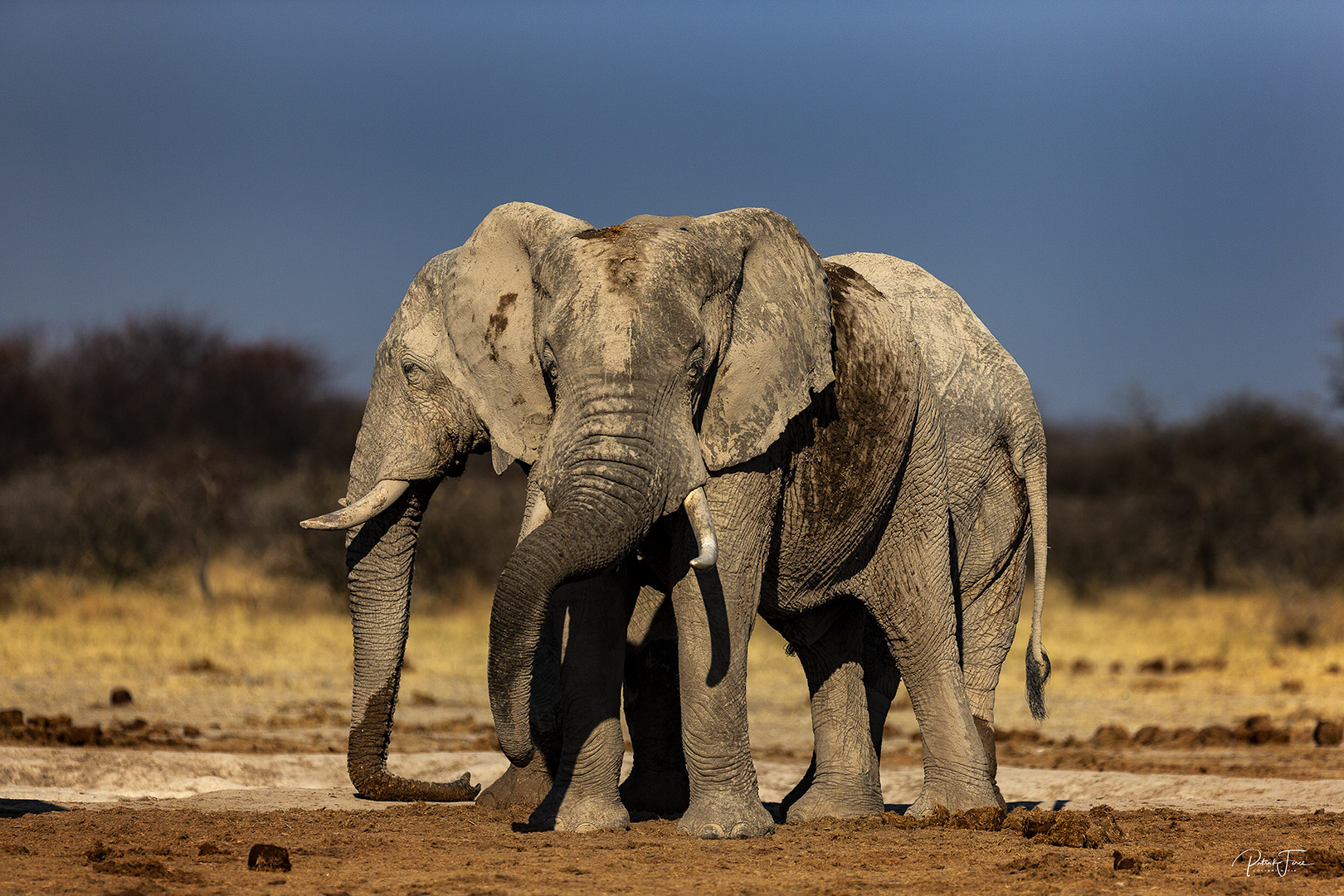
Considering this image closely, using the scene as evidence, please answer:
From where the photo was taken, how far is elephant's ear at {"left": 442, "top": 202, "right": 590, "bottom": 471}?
20.3 ft

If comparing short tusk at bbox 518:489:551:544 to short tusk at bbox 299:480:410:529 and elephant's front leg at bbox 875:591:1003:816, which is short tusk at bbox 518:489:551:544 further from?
elephant's front leg at bbox 875:591:1003:816

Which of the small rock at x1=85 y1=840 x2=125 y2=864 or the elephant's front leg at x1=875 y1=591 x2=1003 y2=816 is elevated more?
the elephant's front leg at x1=875 y1=591 x2=1003 y2=816

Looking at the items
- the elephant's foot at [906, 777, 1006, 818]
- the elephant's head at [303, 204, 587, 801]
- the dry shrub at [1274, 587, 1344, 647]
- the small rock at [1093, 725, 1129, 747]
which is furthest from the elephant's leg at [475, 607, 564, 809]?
the dry shrub at [1274, 587, 1344, 647]

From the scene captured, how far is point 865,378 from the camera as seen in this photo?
6.57m

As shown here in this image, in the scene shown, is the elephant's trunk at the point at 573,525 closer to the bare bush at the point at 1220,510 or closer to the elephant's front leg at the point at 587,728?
the elephant's front leg at the point at 587,728

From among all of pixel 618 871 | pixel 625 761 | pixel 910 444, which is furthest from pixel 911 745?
pixel 618 871

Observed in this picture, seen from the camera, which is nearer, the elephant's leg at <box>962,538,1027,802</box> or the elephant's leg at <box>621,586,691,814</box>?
the elephant's leg at <box>621,586,691,814</box>

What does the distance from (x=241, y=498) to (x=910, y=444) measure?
1049 inches

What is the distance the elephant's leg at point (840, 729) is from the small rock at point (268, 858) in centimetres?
277

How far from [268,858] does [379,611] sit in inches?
79.6

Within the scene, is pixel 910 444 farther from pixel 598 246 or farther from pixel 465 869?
pixel 465 869

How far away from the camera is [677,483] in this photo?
5.56m

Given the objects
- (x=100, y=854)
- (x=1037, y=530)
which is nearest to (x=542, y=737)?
(x=100, y=854)

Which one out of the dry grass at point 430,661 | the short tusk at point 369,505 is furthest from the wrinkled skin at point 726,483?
the dry grass at point 430,661
